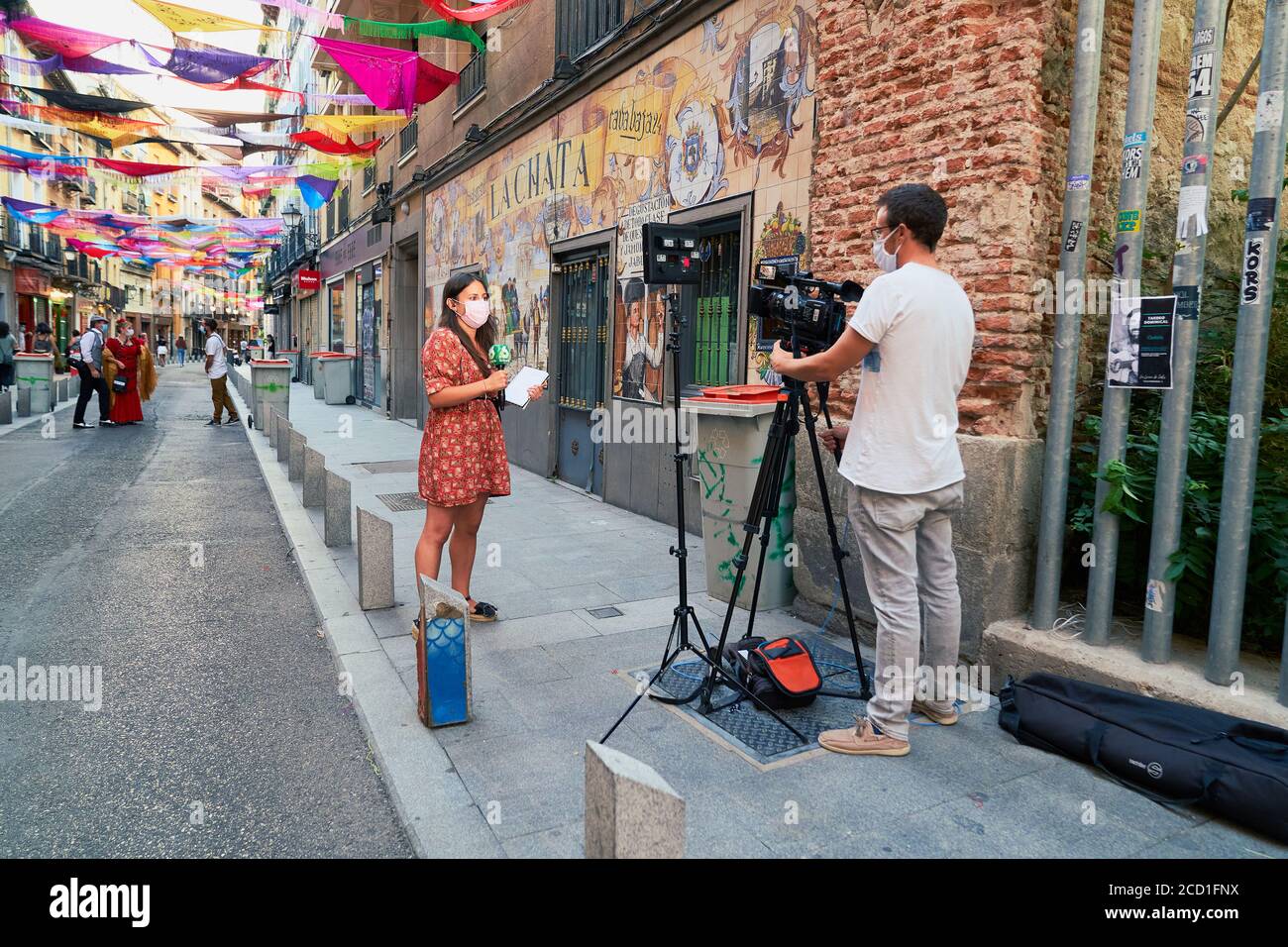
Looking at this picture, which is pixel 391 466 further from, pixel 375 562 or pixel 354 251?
pixel 354 251

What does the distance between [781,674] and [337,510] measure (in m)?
4.47

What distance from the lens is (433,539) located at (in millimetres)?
4738

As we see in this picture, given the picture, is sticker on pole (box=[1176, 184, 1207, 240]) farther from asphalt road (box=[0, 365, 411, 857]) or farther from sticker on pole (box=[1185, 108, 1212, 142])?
asphalt road (box=[0, 365, 411, 857])

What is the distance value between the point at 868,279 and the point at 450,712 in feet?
10.2

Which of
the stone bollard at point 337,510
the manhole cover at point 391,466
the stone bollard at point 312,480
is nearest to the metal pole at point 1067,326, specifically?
the stone bollard at point 337,510

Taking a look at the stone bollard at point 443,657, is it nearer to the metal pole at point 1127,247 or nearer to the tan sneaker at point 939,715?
the tan sneaker at point 939,715

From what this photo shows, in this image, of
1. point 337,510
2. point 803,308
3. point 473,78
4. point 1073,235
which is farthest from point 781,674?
point 473,78

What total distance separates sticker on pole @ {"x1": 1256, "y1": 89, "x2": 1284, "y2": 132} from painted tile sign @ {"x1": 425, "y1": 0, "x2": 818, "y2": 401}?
304cm

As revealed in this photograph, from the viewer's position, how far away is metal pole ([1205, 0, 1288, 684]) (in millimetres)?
3281

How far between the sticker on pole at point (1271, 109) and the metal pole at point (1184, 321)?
0.66 feet

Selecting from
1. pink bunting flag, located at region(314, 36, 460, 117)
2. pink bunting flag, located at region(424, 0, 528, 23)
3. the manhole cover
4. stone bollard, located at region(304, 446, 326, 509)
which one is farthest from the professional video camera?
the manhole cover

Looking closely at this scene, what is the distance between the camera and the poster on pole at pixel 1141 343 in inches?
141
